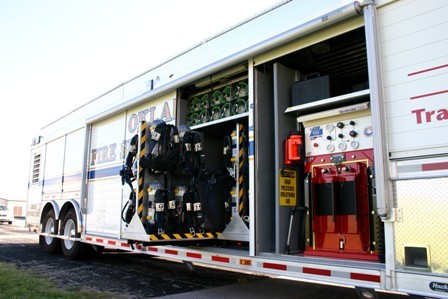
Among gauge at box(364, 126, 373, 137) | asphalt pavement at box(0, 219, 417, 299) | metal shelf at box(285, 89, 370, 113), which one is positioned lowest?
asphalt pavement at box(0, 219, 417, 299)

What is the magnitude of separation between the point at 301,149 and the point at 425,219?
1.83m

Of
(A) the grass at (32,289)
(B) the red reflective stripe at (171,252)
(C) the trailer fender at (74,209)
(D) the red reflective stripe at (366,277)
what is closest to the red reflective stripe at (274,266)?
(D) the red reflective stripe at (366,277)

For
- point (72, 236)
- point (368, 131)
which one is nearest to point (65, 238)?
point (72, 236)

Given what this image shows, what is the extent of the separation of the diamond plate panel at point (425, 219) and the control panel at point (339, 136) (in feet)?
4.03

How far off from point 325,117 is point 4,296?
4583 mm

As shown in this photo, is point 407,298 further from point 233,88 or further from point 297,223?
point 233,88

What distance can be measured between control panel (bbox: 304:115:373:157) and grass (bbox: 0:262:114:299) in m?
3.42

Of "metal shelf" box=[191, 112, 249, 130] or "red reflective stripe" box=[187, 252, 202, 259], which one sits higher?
"metal shelf" box=[191, 112, 249, 130]

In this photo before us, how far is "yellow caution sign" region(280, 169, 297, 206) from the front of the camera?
4.72m

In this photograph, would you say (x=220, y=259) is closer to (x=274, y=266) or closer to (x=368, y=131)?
(x=274, y=266)

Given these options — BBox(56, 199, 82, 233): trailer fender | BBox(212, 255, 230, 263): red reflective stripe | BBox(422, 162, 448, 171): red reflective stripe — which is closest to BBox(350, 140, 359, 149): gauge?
BBox(422, 162, 448, 171): red reflective stripe

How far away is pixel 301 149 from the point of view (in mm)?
4789

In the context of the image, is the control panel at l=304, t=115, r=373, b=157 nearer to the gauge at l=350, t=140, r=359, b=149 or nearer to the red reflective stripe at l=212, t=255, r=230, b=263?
the gauge at l=350, t=140, r=359, b=149

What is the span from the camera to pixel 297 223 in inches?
191
